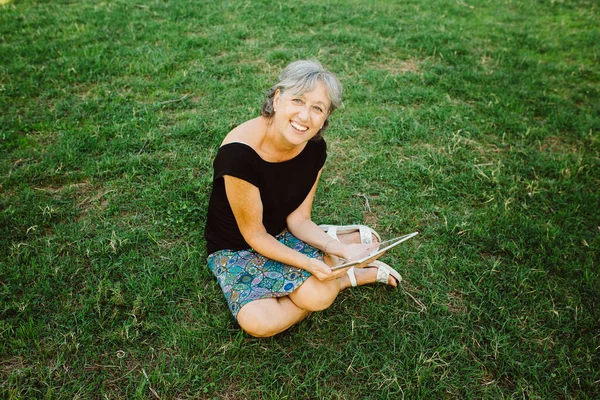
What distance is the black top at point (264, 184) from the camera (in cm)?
282

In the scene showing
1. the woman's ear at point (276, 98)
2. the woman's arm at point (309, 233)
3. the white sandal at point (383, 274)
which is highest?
the woman's ear at point (276, 98)

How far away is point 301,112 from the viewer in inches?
112

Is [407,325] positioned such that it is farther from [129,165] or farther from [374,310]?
[129,165]

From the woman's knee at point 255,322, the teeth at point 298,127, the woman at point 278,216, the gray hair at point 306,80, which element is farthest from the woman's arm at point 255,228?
the gray hair at point 306,80

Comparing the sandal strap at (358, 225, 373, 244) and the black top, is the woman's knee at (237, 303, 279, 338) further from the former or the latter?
the sandal strap at (358, 225, 373, 244)

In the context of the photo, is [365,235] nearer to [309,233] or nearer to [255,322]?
[309,233]

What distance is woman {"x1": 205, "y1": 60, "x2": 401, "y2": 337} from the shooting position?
2.83m

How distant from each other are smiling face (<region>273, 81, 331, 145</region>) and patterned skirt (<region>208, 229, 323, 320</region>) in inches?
36.8

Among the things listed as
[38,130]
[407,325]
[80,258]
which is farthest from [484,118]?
[38,130]

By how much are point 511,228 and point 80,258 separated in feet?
12.8

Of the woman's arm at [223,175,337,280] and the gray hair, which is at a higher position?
the gray hair

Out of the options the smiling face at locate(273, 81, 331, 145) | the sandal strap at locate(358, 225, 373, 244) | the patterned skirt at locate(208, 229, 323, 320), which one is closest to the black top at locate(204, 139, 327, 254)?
the patterned skirt at locate(208, 229, 323, 320)

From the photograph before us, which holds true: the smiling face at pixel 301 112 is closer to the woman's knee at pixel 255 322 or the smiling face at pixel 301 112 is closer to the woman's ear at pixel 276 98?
the woman's ear at pixel 276 98

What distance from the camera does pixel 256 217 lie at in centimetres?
291
